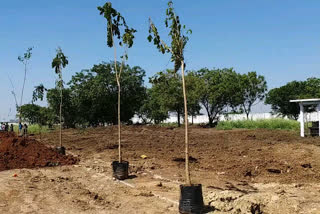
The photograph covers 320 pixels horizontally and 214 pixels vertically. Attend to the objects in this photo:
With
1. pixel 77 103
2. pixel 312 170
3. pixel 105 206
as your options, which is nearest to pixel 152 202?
pixel 105 206

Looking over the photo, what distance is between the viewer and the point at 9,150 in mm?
12977

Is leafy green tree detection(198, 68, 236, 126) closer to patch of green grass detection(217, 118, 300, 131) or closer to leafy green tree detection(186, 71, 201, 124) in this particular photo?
leafy green tree detection(186, 71, 201, 124)

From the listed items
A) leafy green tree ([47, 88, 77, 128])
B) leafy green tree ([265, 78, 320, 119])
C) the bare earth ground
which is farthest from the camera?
leafy green tree ([265, 78, 320, 119])

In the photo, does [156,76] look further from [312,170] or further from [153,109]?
[153,109]

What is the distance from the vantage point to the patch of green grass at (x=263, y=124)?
27.5 metres

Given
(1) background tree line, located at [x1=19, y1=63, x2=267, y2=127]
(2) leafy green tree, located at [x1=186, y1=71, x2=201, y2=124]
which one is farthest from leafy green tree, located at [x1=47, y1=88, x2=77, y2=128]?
(2) leafy green tree, located at [x1=186, y1=71, x2=201, y2=124]

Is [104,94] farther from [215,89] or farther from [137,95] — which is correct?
[215,89]

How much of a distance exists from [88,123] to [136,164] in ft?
103

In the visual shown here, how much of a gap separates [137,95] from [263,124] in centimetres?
1862

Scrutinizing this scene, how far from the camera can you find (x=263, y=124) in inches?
1148

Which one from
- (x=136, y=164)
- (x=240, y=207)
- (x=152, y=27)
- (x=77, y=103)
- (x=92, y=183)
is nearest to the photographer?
(x=240, y=207)

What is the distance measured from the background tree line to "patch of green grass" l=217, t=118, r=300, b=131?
6218 millimetres

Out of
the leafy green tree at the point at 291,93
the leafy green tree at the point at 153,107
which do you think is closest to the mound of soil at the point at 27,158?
the leafy green tree at the point at 153,107

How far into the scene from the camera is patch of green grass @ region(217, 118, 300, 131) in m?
27.5
